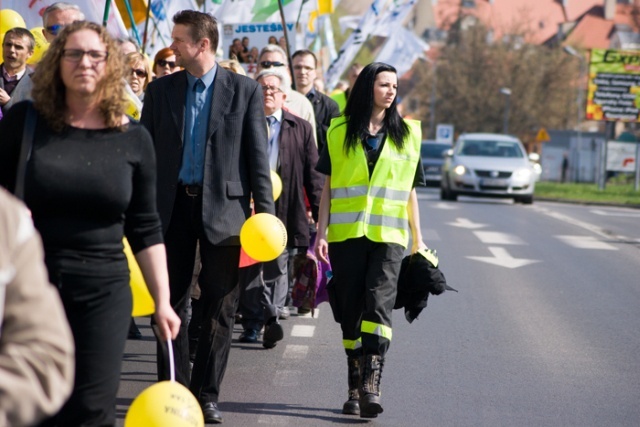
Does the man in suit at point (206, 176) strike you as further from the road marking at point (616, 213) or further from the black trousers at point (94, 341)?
the road marking at point (616, 213)

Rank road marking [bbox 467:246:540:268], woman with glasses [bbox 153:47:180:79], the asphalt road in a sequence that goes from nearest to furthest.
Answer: the asphalt road → woman with glasses [bbox 153:47:180:79] → road marking [bbox 467:246:540:268]

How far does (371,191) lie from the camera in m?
7.17

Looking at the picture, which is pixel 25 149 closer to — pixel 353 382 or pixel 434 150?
pixel 353 382

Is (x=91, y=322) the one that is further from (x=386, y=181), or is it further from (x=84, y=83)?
(x=386, y=181)

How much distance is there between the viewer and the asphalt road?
A: 7230mm

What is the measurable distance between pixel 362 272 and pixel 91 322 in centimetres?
308

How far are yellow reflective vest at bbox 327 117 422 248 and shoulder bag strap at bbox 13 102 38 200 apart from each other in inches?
117

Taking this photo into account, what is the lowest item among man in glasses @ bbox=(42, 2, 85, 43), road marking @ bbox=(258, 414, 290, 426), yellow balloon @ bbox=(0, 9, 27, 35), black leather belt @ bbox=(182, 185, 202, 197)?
road marking @ bbox=(258, 414, 290, 426)

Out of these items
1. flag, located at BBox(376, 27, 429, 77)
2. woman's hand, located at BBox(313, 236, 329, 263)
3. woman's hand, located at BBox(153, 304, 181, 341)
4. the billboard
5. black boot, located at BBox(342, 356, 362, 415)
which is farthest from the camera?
the billboard

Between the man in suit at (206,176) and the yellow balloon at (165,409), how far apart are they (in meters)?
2.14

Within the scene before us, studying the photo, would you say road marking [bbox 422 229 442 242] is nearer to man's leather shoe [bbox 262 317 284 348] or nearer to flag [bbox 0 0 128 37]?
flag [bbox 0 0 128 37]

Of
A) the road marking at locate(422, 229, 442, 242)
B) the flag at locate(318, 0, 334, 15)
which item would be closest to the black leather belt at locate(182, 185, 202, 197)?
the road marking at locate(422, 229, 442, 242)

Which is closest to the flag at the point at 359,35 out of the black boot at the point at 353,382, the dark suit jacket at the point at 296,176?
the dark suit jacket at the point at 296,176

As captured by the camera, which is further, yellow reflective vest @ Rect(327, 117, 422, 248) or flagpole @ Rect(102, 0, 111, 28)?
flagpole @ Rect(102, 0, 111, 28)
